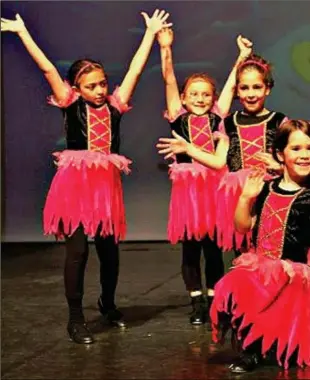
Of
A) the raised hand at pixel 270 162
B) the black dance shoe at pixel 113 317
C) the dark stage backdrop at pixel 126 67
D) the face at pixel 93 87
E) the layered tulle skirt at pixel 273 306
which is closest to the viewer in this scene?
the layered tulle skirt at pixel 273 306

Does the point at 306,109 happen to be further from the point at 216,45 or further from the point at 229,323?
the point at 229,323

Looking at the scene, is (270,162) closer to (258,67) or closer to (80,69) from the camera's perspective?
(258,67)

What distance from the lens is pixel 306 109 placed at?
17.3ft

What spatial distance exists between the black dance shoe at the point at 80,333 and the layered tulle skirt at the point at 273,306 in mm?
576

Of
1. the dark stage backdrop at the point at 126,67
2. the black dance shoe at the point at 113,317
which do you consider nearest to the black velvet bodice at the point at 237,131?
the black dance shoe at the point at 113,317

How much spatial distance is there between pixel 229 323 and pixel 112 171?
79 centimetres

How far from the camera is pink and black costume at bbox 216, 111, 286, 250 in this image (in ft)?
10.2

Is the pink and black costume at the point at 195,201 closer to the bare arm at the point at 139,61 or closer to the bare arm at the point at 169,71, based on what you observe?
the bare arm at the point at 169,71

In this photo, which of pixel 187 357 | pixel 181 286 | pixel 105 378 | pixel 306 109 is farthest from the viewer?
pixel 306 109

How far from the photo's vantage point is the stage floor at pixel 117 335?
261 cm

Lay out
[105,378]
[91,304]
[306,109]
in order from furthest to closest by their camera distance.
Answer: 1. [306,109]
2. [91,304]
3. [105,378]

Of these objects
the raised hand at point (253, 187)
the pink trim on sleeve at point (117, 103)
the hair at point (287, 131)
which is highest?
the pink trim on sleeve at point (117, 103)

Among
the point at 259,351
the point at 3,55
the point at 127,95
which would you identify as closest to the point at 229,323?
the point at 259,351

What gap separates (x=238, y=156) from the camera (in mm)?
3150
